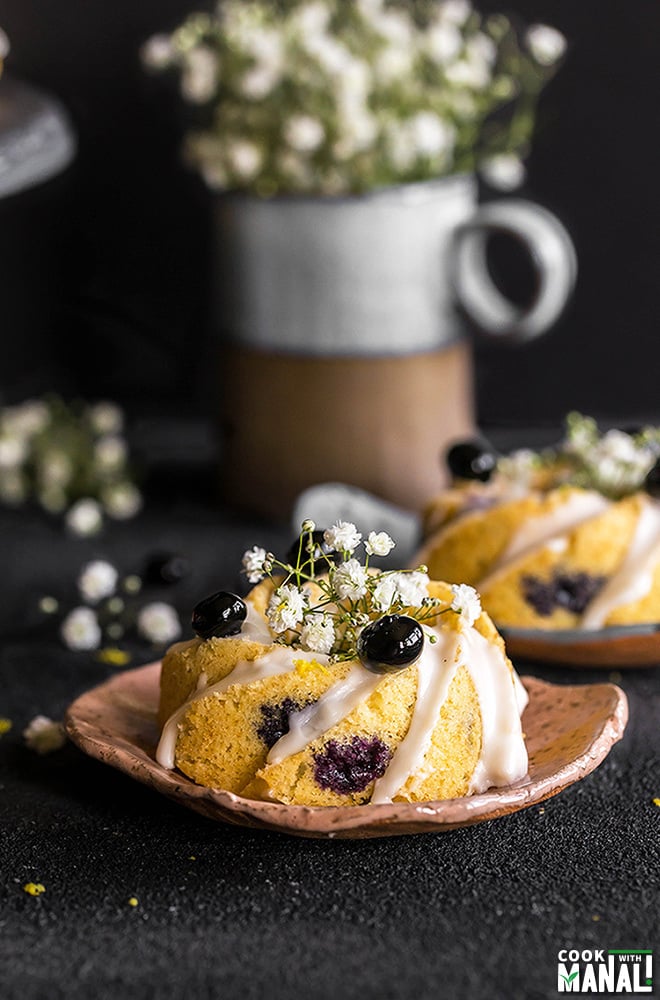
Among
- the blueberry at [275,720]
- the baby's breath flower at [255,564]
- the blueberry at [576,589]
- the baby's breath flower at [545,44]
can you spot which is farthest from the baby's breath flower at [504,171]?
the blueberry at [275,720]

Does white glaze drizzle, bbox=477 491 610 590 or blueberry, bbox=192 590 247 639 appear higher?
blueberry, bbox=192 590 247 639

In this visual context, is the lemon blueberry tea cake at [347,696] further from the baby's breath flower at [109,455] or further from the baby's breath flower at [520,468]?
the baby's breath flower at [109,455]

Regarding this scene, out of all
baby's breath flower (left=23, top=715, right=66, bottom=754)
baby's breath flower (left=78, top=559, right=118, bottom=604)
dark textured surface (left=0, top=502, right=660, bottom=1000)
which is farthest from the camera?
baby's breath flower (left=78, top=559, right=118, bottom=604)

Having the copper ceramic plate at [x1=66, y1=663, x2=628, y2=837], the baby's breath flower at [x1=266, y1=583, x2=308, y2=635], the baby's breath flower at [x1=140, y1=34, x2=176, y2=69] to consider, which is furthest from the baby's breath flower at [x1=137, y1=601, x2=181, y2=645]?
the baby's breath flower at [x1=140, y1=34, x2=176, y2=69]

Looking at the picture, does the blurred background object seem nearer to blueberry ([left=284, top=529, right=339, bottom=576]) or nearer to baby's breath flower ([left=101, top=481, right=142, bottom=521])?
baby's breath flower ([left=101, top=481, right=142, bottom=521])

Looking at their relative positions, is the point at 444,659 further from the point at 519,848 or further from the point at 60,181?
the point at 60,181

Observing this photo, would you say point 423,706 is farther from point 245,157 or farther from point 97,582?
point 245,157
